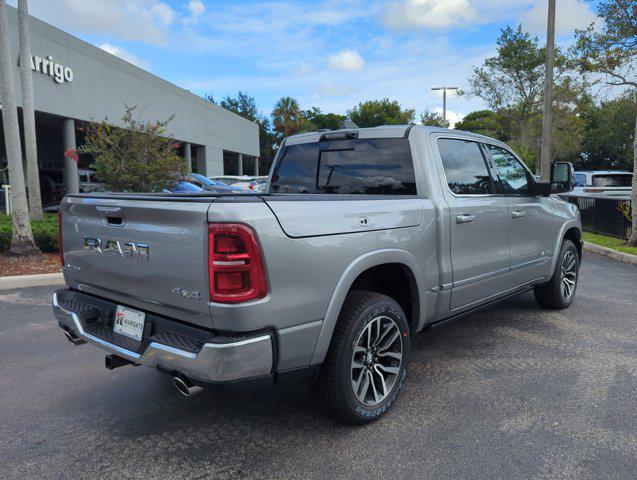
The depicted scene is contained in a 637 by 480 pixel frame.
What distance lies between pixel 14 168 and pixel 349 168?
274 inches

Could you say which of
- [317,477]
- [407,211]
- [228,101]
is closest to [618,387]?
[407,211]

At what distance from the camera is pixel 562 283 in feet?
18.5

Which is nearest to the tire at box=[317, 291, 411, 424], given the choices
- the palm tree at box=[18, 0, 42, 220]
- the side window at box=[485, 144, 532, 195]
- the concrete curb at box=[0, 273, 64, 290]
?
the side window at box=[485, 144, 532, 195]

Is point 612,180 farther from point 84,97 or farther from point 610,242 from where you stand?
point 84,97

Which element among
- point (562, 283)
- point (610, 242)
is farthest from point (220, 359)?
point (610, 242)

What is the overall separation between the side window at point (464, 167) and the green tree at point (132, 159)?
8.03m

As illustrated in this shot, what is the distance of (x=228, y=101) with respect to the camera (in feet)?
248

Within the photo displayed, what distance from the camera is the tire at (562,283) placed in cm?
550

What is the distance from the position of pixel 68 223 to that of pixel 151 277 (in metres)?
1.01

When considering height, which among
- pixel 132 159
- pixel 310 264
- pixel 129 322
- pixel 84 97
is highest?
pixel 84 97

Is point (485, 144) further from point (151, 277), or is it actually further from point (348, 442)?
point (151, 277)

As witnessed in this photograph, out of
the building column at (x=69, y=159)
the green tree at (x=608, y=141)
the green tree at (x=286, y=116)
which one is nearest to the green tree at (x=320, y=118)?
the green tree at (x=286, y=116)

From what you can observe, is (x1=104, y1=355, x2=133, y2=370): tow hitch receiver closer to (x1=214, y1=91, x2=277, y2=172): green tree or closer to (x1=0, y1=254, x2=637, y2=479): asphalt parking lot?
(x1=0, y1=254, x2=637, y2=479): asphalt parking lot

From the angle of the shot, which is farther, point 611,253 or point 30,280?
point 611,253
